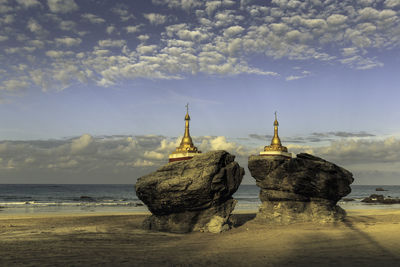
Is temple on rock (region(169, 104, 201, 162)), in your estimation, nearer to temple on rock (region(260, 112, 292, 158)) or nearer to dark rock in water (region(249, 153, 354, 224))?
temple on rock (region(260, 112, 292, 158))

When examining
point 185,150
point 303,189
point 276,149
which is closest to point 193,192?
point 303,189

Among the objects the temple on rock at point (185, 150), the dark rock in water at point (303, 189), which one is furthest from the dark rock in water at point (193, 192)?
the temple on rock at point (185, 150)

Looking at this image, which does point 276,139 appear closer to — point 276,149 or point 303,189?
point 276,149

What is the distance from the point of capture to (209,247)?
16938mm

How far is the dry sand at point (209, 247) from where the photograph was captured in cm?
1359

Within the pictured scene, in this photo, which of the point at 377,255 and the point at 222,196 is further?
the point at 222,196

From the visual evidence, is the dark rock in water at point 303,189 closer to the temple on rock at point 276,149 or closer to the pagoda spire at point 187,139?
the temple on rock at point 276,149

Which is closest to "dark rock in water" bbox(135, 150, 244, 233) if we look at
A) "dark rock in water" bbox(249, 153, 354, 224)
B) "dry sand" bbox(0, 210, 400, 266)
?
"dry sand" bbox(0, 210, 400, 266)

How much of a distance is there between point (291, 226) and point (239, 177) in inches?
191

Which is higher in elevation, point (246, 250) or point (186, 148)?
point (186, 148)

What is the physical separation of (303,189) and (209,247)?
35.1ft

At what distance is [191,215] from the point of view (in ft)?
75.2

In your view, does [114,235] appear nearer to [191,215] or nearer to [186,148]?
[191,215]

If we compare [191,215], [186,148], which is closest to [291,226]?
[191,215]
